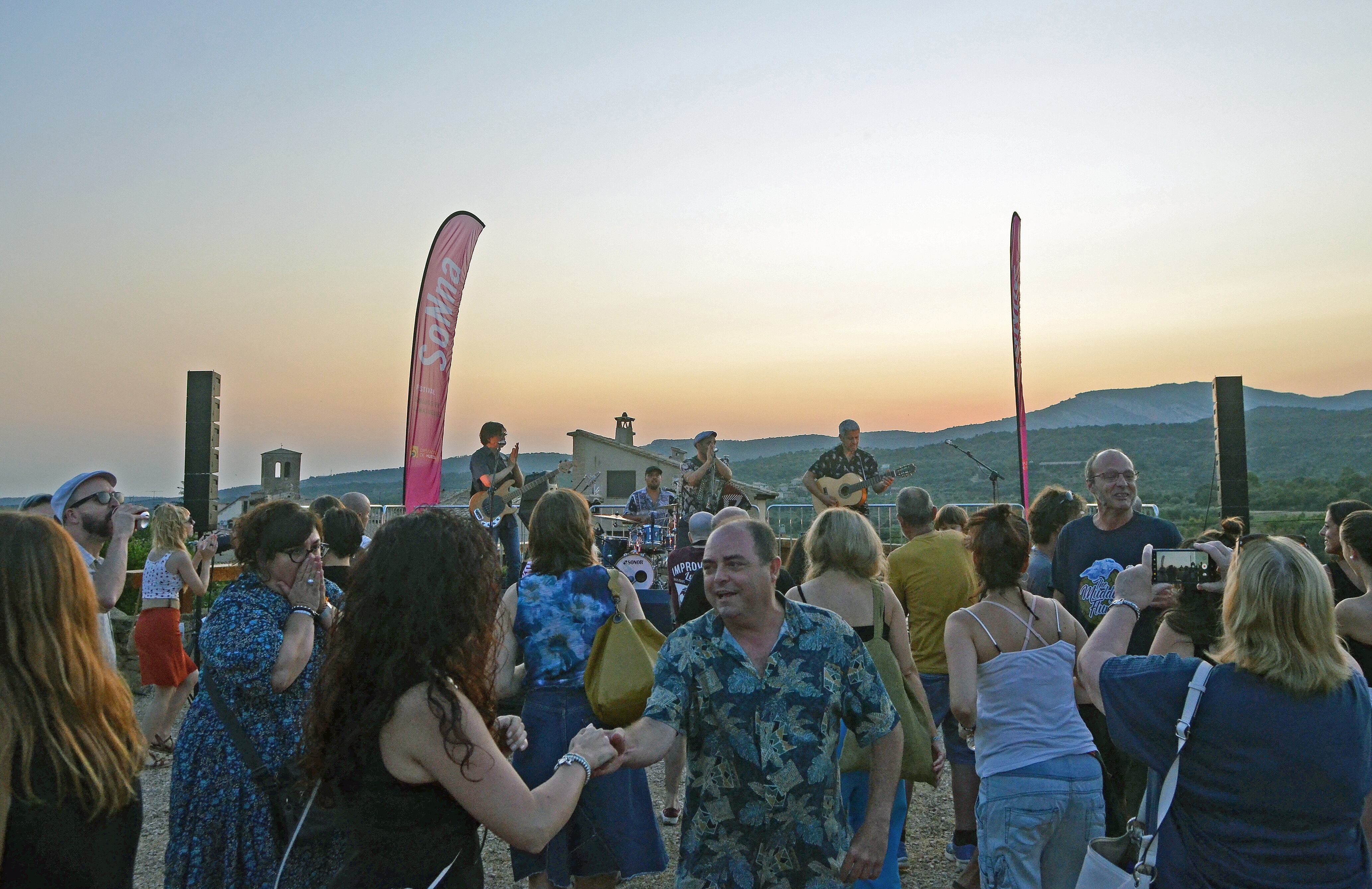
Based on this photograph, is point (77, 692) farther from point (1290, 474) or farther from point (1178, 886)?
point (1290, 474)

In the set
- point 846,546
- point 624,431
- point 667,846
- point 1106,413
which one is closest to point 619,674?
point 846,546

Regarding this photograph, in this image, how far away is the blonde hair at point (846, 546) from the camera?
4.00 metres

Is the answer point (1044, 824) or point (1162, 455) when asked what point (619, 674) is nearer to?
point (1044, 824)

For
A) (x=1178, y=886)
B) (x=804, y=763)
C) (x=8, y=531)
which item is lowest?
(x=1178, y=886)

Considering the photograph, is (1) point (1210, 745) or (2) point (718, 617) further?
(2) point (718, 617)

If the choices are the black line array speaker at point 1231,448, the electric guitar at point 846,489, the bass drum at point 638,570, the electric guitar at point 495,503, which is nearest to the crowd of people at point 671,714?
the bass drum at point 638,570

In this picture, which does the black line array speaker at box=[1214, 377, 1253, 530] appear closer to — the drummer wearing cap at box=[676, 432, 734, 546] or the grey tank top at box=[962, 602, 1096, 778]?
the drummer wearing cap at box=[676, 432, 734, 546]

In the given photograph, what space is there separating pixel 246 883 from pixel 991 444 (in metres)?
59.7

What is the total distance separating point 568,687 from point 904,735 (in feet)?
4.21

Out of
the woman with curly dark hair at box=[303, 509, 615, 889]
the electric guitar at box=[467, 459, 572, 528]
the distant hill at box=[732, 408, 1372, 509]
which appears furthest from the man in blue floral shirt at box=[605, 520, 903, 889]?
the distant hill at box=[732, 408, 1372, 509]

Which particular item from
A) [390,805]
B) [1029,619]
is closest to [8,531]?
[390,805]

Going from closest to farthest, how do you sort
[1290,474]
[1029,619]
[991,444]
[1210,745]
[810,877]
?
[1210,745] → [810,877] → [1029,619] → [1290,474] → [991,444]

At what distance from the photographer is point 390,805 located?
6.81 ft

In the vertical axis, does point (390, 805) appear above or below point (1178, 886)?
above
